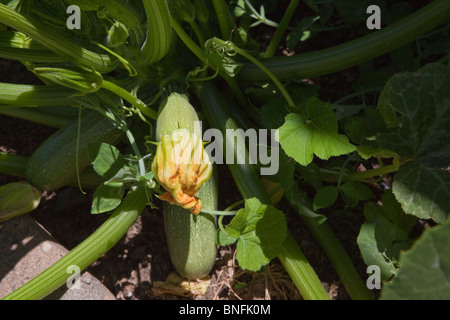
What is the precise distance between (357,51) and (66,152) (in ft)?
3.45

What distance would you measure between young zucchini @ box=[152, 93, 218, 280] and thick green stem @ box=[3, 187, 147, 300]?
14 centimetres

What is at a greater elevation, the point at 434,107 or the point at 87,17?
the point at 87,17

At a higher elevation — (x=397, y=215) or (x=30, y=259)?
(x=397, y=215)

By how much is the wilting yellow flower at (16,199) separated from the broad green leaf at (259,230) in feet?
2.44

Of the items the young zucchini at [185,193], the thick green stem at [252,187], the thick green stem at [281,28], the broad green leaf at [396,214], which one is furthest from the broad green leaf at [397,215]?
the thick green stem at [281,28]

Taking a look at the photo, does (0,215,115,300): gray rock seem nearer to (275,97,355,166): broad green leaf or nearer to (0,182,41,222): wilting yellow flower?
(0,182,41,222): wilting yellow flower

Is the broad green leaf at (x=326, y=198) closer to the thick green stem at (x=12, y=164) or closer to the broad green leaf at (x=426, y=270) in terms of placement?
the broad green leaf at (x=426, y=270)

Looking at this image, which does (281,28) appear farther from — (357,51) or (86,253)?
(86,253)

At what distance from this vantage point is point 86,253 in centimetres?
155

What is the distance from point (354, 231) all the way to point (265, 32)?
0.97 metres

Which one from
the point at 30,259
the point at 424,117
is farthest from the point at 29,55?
the point at 424,117

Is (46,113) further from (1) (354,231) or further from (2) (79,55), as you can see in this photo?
(1) (354,231)
